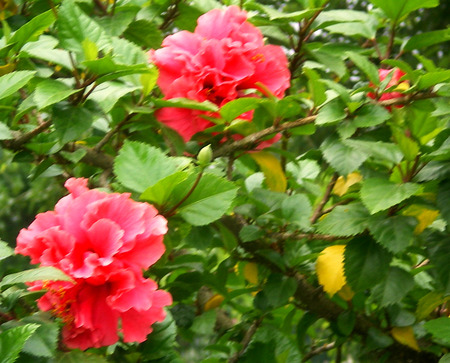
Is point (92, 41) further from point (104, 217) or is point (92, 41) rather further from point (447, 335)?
point (447, 335)

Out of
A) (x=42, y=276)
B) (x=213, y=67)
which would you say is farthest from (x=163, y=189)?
(x=213, y=67)

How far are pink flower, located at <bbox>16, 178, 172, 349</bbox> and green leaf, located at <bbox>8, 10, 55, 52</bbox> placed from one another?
0.98 feet

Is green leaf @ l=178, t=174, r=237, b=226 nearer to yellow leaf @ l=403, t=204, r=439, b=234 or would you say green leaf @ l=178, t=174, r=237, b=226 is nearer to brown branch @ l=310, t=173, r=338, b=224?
yellow leaf @ l=403, t=204, r=439, b=234

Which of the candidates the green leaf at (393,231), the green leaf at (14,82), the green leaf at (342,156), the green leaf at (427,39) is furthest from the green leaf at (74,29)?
the green leaf at (427,39)

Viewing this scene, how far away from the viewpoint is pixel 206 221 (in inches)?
34.6

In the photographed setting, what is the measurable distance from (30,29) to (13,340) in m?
0.48

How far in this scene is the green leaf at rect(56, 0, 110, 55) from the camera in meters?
1.01

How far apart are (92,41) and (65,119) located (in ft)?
0.40

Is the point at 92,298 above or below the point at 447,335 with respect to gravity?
above

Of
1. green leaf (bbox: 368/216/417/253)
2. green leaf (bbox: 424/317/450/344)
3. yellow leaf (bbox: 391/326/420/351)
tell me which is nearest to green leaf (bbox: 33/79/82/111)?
green leaf (bbox: 368/216/417/253)

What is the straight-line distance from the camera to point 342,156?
1065mm

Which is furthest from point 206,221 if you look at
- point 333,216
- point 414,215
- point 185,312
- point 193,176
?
point 185,312

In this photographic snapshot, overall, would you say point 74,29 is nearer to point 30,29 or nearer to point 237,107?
point 30,29

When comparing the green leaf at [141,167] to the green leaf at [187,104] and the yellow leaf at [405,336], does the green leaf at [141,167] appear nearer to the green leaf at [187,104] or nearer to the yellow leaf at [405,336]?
the green leaf at [187,104]
